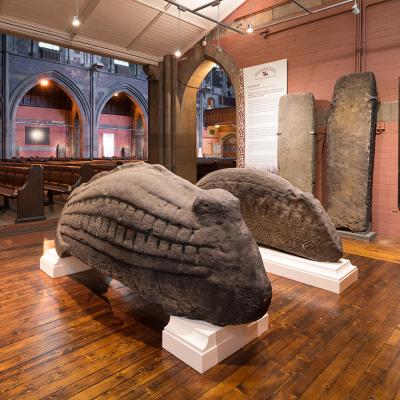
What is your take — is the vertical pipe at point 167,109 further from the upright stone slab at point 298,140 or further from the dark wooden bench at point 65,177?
the upright stone slab at point 298,140

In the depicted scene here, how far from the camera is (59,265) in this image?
2.88m

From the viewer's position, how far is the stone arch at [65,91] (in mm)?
16266

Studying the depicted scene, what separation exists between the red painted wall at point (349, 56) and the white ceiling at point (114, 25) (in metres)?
1.42

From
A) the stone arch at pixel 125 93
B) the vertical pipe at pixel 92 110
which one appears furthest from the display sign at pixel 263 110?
the vertical pipe at pixel 92 110

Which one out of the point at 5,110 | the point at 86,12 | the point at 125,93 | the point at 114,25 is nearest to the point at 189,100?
the point at 114,25

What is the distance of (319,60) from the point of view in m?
5.32

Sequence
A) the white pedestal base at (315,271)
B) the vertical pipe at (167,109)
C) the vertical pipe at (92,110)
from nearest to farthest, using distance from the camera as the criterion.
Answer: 1. the white pedestal base at (315,271)
2. the vertical pipe at (167,109)
3. the vertical pipe at (92,110)

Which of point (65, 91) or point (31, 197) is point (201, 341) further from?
point (65, 91)

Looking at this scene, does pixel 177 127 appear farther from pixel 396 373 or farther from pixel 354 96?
pixel 396 373

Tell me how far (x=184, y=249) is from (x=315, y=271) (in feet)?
5.07

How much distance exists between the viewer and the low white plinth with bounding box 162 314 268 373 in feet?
5.59

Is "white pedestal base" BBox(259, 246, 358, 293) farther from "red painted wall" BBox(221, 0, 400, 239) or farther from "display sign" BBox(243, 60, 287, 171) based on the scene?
"display sign" BBox(243, 60, 287, 171)

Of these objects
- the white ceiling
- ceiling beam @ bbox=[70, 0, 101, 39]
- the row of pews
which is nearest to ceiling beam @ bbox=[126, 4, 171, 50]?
the white ceiling

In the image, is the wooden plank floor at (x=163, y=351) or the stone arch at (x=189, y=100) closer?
the wooden plank floor at (x=163, y=351)
